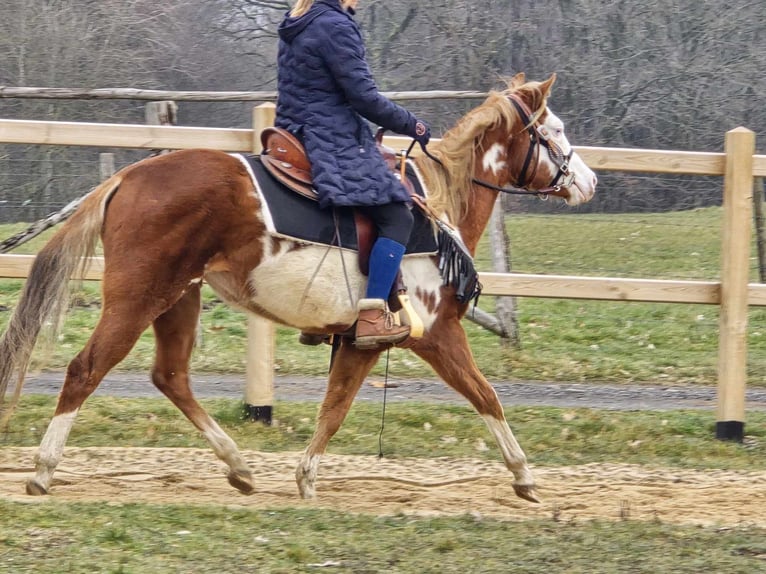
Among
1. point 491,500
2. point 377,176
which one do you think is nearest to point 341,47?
point 377,176

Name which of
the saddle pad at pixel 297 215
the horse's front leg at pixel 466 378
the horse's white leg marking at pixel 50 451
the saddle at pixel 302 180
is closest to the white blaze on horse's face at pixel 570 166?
the saddle at pixel 302 180

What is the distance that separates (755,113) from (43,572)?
12650mm

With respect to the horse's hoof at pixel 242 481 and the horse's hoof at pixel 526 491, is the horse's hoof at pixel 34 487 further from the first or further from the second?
the horse's hoof at pixel 526 491

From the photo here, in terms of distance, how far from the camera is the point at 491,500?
6.08 metres

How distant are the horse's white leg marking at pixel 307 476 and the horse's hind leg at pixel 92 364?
1.17m

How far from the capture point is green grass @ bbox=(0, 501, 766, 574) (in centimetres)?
434

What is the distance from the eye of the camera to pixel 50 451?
213 inches

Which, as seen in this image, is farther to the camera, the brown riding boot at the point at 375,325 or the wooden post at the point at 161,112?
the wooden post at the point at 161,112

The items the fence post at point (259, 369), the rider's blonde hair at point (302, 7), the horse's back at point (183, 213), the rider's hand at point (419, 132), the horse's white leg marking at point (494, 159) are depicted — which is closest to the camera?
the horse's back at point (183, 213)

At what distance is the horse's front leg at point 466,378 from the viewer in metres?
5.89

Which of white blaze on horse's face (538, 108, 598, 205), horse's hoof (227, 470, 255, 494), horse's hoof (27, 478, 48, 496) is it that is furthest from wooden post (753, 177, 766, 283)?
horse's hoof (27, 478, 48, 496)

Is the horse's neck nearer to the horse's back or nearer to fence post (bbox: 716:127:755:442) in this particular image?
the horse's back

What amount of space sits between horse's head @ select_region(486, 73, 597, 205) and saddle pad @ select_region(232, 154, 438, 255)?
3.40 ft

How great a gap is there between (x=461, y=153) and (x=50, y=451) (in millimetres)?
2676
